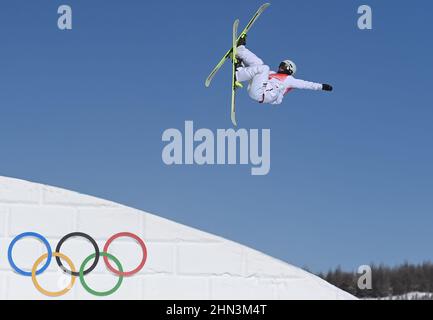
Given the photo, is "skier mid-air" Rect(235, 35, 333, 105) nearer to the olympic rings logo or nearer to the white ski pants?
the white ski pants

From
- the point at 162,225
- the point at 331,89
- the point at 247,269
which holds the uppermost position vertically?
the point at 331,89

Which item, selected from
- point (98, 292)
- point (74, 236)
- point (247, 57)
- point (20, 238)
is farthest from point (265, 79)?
point (20, 238)

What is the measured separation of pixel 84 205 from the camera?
3055mm

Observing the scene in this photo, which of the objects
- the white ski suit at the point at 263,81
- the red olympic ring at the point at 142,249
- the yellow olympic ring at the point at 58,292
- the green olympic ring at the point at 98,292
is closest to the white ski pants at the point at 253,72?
the white ski suit at the point at 263,81

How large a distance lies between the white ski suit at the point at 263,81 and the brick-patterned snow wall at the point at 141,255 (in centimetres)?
75

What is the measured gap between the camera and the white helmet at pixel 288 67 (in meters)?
3.08

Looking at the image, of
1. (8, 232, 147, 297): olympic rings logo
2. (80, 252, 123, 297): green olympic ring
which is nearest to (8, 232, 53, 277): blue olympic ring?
(8, 232, 147, 297): olympic rings logo

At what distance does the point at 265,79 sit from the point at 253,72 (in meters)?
0.08

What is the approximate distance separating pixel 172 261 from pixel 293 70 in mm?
1095

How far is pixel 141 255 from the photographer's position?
3.03m

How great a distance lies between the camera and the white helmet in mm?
3076

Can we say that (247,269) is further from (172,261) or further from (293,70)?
(293,70)

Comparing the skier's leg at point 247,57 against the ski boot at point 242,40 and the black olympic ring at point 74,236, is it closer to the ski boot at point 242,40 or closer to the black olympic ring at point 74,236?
the ski boot at point 242,40
